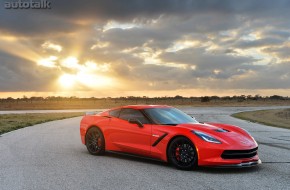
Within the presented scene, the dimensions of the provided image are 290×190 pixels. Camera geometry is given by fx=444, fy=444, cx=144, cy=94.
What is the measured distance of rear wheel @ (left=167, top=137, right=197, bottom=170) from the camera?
8.69m

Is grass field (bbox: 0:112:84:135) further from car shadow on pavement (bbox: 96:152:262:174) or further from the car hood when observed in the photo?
the car hood

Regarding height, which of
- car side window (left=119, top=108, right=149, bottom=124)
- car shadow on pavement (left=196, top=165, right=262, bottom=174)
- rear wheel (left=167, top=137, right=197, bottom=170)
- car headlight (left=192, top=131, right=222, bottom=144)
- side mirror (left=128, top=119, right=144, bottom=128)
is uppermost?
car side window (left=119, top=108, right=149, bottom=124)

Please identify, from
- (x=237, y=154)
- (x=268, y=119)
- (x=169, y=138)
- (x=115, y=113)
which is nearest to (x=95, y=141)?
(x=115, y=113)

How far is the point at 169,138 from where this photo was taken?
9094 millimetres

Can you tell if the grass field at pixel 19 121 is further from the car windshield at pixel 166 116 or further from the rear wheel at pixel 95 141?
the car windshield at pixel 166 116

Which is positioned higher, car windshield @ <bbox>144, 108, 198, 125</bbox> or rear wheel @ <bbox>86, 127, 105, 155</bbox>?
car windshield @ <bbox>144, 108, 198, 125</bbox>

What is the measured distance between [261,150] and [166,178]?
4.85 meters

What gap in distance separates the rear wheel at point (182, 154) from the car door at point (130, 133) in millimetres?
707

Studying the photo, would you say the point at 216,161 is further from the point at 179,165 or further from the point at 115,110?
the point at 115,110

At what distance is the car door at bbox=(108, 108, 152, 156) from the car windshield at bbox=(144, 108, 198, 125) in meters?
0.19

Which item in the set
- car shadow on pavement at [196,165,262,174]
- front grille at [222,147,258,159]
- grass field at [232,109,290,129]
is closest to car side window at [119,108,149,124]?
car shadow on pavement at [196,165,262,174]

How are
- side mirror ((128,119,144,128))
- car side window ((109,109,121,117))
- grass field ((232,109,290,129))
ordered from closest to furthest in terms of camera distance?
1. side mirror ((128,119,144,128))
2. car side window ((109,109,121,117))
3. grass field ((232,109,290,129))

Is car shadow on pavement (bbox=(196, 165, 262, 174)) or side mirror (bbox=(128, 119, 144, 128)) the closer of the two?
car shadow on pavement (bbox=(196, 165, 262, 174))

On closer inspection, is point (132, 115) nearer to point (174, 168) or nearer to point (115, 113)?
point (115, 113)
